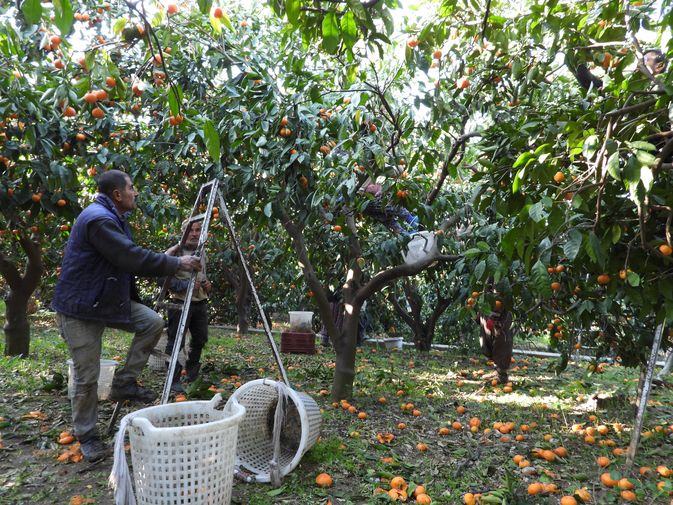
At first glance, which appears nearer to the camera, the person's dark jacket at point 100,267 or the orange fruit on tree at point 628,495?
the orange fruit on tree at point 628,495

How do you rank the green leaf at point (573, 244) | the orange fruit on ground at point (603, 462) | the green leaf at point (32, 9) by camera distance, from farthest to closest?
the orange fruit on ground at point (603, 462), the green leaf at point (573, 244), the green leaf at point (32, 9)

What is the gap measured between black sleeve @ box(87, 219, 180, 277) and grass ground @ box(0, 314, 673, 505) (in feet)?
3.72

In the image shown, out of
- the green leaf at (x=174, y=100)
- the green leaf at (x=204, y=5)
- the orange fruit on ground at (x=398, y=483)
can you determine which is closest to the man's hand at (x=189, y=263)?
the green leaf at (x=174, y=100)

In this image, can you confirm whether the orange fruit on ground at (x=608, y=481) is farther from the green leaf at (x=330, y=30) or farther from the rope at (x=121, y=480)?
the green leaf at (x=330, y=30)

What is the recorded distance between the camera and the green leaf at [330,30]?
1.82m

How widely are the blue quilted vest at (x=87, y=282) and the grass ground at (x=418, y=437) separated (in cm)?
87

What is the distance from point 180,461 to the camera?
2.13 m

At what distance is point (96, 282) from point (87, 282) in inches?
1.8

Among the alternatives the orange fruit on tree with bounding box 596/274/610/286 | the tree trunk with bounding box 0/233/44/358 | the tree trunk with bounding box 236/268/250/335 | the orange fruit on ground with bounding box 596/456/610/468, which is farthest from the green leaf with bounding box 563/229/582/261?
the tree trunk with bounding box 236/268/250/335

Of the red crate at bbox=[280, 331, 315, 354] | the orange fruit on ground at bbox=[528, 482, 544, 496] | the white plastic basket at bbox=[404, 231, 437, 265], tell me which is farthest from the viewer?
the red crate at bbox=[280, 331, 315, 354]

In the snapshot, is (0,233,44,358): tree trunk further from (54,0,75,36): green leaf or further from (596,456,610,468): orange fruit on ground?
(596,456,610,468): orange fruit on ground

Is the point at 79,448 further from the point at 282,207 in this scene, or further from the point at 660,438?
the point at 660,438

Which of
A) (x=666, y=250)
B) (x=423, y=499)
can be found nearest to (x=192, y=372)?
(x=423, y=499)

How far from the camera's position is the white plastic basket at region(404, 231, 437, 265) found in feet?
12.7
